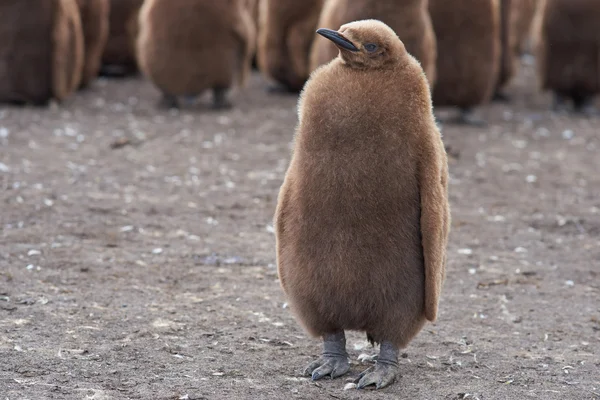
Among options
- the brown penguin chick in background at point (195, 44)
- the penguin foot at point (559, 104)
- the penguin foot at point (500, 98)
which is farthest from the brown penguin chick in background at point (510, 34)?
the brown penguin chick in background at point (195, 44)

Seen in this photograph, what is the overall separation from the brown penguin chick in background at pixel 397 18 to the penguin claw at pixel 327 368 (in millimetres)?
3927

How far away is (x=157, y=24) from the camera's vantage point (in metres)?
9.36

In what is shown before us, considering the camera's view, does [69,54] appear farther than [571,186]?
Yes

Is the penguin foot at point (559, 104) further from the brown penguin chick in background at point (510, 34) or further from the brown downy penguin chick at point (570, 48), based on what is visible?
the brown penguin chick in background at point (510, 34)

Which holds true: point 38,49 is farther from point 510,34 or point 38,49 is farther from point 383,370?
point 383,370

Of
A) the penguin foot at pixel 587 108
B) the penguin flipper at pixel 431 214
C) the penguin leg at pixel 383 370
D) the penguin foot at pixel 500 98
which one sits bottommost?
the penguin foot at pixel 500 98

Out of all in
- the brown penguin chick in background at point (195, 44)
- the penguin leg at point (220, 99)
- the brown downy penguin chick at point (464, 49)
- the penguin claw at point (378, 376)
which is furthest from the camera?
the penguin leg at point (220, 99)

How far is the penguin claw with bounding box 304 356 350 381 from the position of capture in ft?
12.3

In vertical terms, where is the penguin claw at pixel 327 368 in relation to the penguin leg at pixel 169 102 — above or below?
above

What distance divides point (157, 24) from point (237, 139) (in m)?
1.45

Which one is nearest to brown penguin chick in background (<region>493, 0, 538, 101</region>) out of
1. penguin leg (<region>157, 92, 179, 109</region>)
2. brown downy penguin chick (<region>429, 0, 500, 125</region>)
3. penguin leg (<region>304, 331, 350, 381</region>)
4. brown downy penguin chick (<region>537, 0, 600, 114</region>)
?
brown downy penguin chick (<region>537, 0, 600, 114</region>)

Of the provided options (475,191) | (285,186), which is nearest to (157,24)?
(475,191)

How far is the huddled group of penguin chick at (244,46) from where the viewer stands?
9023 mm

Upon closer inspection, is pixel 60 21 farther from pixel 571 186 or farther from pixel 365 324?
pixel 365 324
